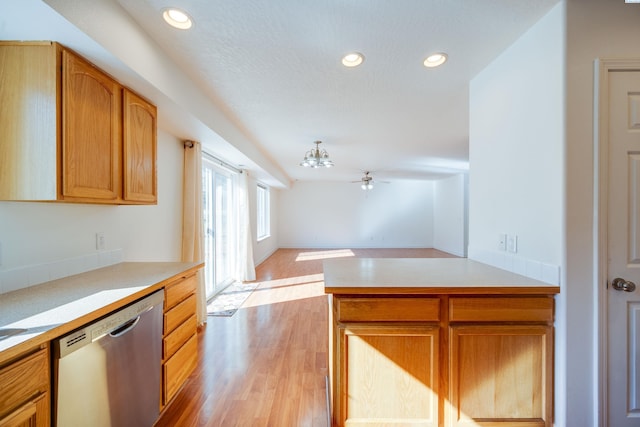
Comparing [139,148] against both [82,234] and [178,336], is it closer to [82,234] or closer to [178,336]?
[82,234]

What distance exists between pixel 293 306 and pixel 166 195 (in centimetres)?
212

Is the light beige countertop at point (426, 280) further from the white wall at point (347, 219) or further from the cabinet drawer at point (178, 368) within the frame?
the white wall at point (347, 219)

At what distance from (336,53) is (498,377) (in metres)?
2.16

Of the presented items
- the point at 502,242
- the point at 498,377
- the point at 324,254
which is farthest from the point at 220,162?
the point at 324,254

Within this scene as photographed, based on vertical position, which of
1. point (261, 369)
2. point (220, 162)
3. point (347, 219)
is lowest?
point (261, 369)

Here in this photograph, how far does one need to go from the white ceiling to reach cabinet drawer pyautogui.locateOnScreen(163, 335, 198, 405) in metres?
2.03

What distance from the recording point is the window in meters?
7.05

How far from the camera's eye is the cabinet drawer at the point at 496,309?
1.37 m

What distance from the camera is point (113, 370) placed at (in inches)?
47.8

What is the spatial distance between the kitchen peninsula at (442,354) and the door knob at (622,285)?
0.92ft

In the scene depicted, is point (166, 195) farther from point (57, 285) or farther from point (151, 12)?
point (151, 12)

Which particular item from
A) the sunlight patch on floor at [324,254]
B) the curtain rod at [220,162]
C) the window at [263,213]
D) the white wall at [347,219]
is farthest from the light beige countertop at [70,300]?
the white wall at [347,219]

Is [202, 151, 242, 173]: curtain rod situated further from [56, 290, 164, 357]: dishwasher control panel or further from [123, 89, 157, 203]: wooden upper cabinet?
[56, 290, 164, 357]: dishwasher control panel

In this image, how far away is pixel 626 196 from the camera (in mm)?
1307
